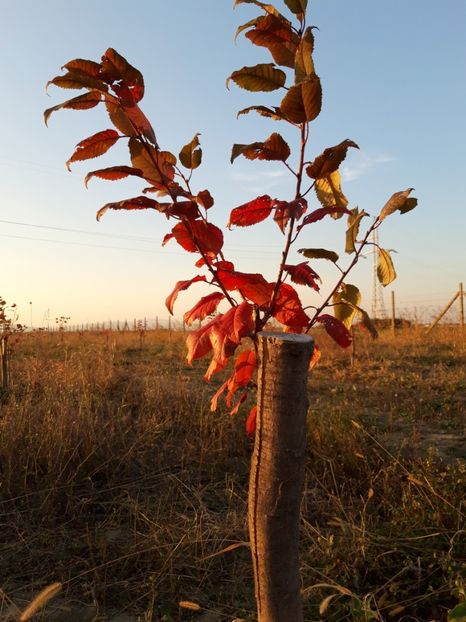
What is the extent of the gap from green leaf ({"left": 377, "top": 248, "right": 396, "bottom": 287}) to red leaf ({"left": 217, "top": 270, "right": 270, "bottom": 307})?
0.34 m

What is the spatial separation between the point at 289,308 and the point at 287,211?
0.28 metres

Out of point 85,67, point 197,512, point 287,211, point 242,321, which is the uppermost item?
point 85,67

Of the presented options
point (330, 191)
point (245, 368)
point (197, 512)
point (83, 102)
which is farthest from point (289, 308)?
point (197, 512)

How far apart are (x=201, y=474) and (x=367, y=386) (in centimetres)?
308

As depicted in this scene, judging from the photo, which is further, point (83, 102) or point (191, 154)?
point (191, 154)

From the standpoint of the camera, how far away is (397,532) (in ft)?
7.52

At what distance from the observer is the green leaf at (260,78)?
1117mm

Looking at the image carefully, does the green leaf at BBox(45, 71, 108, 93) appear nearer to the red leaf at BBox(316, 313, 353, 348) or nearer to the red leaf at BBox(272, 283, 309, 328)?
the red leaf at BBox(272, 283, 309, 328)

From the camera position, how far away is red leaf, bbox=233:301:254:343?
1093 mm

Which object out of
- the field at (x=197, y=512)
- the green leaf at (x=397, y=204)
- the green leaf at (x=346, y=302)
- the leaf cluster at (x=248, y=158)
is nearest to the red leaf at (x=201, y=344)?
the leaf cluster at (x=248, y=158)

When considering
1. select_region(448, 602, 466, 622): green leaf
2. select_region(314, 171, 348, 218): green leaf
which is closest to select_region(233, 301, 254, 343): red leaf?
select_region(314, 171, 348, 218): green leaf

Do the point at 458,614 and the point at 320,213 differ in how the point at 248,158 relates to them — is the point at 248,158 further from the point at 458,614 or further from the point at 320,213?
the point at 458,614

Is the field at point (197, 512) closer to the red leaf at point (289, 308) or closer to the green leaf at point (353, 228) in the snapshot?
the red leaf at point (289, 308)

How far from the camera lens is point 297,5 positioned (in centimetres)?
110
